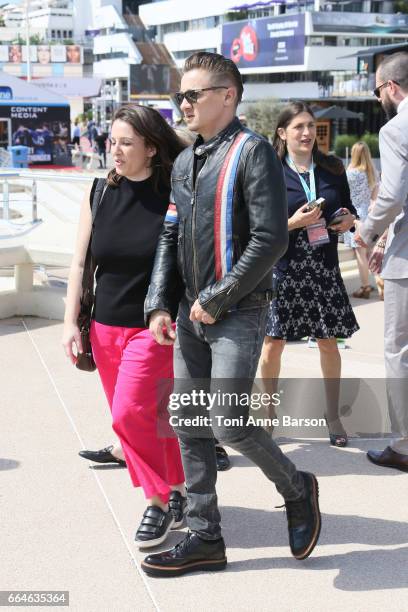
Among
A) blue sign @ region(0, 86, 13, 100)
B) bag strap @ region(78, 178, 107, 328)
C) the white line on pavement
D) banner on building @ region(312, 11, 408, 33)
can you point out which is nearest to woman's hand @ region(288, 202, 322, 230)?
bag strap @ region(78, 178, 107, 328)

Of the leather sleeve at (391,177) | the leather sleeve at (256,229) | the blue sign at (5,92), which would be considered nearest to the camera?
the leather sleeve at (256,229)

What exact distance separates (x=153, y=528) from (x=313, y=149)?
2.28m

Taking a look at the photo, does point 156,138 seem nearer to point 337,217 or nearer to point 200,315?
point 200,315

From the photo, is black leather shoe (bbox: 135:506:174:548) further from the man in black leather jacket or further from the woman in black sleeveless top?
the man in black leather jacket

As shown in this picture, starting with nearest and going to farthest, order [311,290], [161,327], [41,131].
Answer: [161,327] < [311,290] < [41,131]

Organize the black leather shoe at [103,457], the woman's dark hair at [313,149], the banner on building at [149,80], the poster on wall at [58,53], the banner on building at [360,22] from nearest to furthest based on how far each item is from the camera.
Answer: the black leather shoe at [103,457], the woman's dark hair at [313,149], the banner on building at [360,22], the banner on building at [149,80], the poster on wall at [58,53]

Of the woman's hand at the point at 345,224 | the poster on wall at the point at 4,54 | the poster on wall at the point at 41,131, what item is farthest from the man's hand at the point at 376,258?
the poster on wall at the point at 4,54

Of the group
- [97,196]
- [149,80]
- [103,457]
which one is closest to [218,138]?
[97,196]

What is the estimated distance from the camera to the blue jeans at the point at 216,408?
331cm

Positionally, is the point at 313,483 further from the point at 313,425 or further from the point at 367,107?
the point at 367,107

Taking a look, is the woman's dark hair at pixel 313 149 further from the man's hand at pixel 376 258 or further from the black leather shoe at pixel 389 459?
the black leather shoe at pixel 389 459

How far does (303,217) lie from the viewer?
183 inches

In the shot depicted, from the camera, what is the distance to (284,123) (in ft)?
16.1

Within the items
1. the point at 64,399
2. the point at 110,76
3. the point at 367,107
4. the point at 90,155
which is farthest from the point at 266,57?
the point at 64,399
